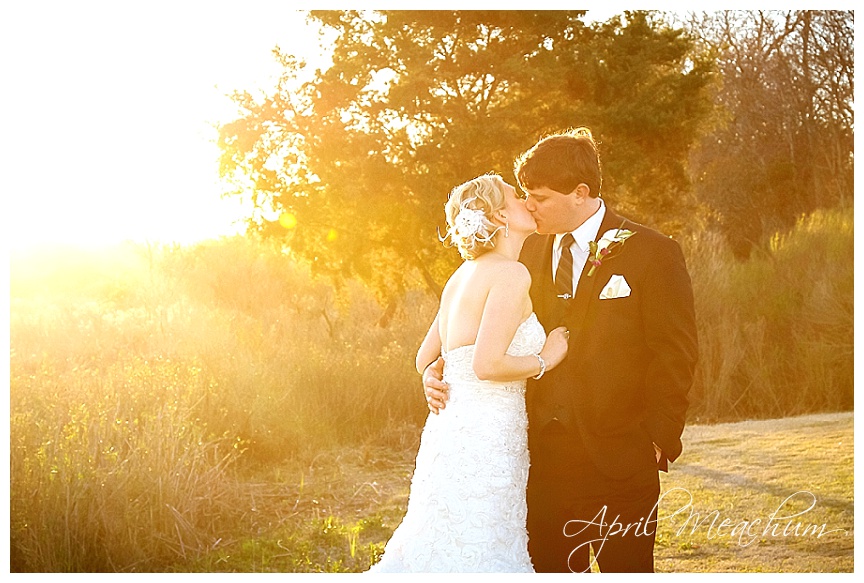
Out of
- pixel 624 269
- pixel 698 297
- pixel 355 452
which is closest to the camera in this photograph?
pixel 624 269

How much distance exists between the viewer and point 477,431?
11.0 feet

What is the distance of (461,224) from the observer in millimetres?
3291

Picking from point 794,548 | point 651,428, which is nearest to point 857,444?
point 794,548

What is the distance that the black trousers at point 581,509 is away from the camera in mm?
3232

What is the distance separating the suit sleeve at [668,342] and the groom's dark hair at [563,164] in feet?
1.23

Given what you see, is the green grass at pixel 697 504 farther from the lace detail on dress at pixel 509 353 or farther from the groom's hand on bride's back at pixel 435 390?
the lace detail on dress at pixel 509 353

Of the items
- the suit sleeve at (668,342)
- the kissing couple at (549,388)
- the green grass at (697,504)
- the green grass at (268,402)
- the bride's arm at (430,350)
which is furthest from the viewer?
the green grass at (697,504)

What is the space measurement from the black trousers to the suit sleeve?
0.60 feet

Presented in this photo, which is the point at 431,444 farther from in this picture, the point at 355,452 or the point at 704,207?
the point at 704,207

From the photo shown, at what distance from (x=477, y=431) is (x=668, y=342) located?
2.49 feet

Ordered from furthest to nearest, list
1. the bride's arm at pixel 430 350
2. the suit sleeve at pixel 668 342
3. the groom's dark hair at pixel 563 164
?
the bride's arm at pixel 430 350
the groom's dark hair at pixel 563 164
the suit sleeve at pixel 668 342

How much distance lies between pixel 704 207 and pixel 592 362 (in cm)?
875

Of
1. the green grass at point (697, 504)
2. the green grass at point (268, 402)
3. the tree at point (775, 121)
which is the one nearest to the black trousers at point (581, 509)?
the green grass at point (697, 504)

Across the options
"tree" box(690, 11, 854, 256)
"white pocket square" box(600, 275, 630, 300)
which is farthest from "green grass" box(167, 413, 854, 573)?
"tree" box(690, 11, 854, 256)
